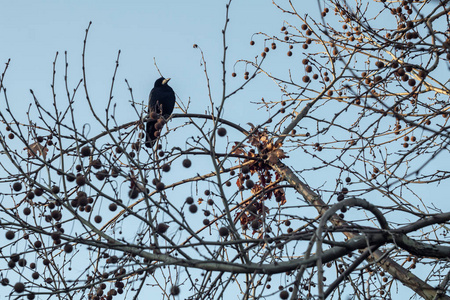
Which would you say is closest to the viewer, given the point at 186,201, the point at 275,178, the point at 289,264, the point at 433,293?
the point at 289,264

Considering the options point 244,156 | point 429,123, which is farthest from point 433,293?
point 244,156

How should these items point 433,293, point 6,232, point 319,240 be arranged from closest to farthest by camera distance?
point 319,240
point 6,232
point 433,293

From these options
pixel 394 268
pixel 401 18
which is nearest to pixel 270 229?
pixel 394 268

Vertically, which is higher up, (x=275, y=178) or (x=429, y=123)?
(x=275, y=178)

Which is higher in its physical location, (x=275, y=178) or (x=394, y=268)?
(x=275, y=178)

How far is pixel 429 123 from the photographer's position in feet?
15.5

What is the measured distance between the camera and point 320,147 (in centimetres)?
509

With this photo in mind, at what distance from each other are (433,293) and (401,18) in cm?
207

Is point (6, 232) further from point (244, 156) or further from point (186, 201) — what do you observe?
point (244, 156)

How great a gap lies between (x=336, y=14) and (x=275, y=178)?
1565 mm

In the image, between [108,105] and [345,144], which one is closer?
[108,105]

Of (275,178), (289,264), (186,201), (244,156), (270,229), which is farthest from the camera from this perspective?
(275,178)

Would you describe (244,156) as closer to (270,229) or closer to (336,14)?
(270,229)

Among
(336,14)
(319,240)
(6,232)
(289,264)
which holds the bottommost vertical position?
(319,240)
